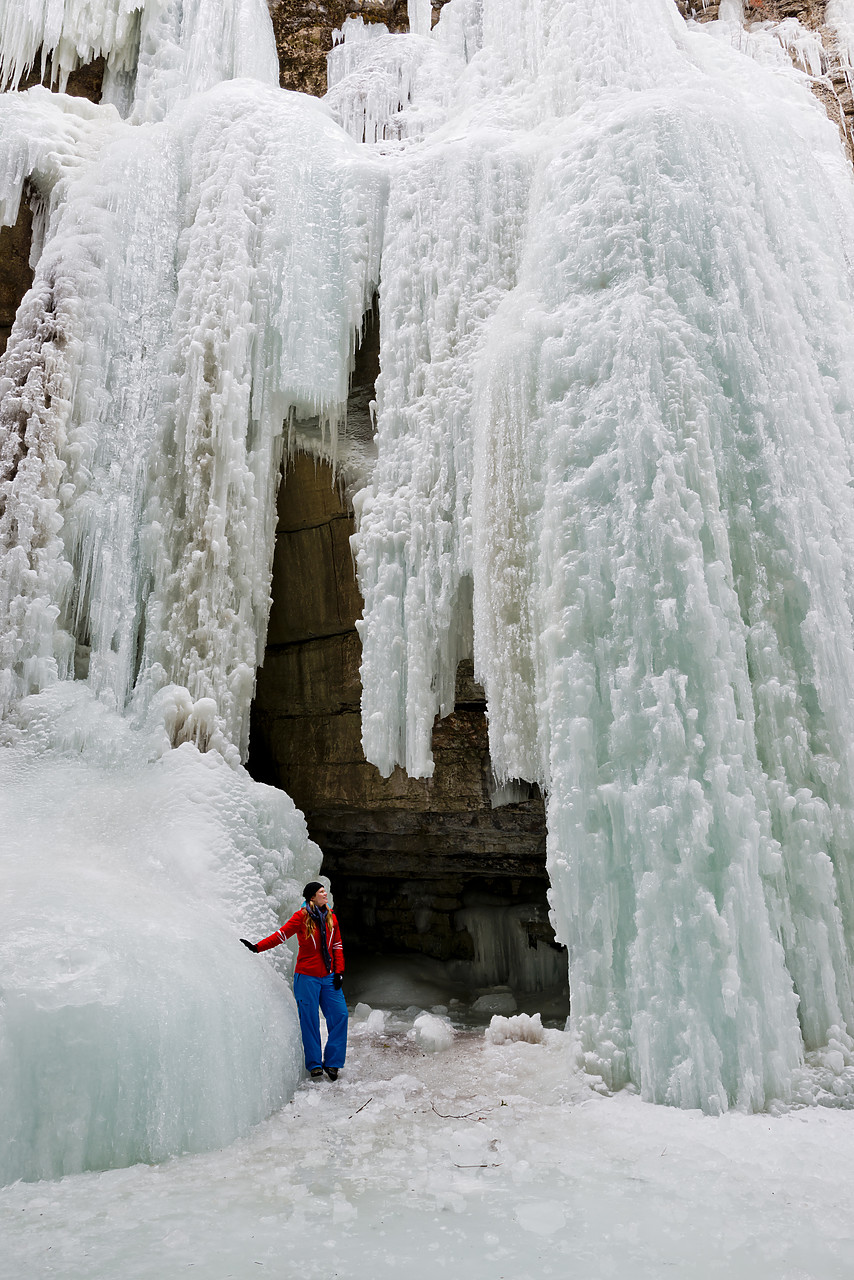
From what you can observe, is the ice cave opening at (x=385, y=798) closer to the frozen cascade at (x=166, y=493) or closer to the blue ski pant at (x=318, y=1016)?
the frozen cascade at (x=166, y=493)

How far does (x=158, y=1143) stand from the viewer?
312 centimetres

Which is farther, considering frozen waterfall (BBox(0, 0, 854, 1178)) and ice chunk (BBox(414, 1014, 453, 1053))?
ice chunk (BBox(414, 1014, 453, 1053))

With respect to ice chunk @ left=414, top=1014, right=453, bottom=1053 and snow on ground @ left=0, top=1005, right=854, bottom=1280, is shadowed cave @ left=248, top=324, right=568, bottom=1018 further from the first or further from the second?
snow on ground @ left=0, top=1005, right=854, bottom=1280

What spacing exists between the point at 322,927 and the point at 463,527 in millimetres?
2180

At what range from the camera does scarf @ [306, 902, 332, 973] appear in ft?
13.8

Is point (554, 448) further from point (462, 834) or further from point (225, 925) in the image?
point (462, 834)

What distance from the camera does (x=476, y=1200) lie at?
262 cm

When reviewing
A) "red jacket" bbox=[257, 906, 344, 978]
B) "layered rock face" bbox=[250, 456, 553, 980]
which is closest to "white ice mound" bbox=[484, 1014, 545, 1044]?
"red jacket" bbox=[257, 906, 344, 978]

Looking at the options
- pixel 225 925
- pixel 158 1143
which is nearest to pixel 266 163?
pixel 225 925

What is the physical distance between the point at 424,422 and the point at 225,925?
295 centimetres

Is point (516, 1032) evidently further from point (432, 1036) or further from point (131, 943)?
point (131, 943)

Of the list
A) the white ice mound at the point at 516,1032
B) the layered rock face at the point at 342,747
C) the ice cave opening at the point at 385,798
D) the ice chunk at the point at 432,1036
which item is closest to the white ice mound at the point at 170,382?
the ice cave opening at the point at 385,798

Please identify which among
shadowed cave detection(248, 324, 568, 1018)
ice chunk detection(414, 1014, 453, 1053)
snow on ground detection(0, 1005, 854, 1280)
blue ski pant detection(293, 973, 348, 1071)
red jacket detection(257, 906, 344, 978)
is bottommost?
snow on ground detection(0, 1005, 854, 1280)

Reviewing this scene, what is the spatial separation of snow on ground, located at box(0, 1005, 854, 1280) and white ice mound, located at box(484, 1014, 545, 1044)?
1300 millimetres
